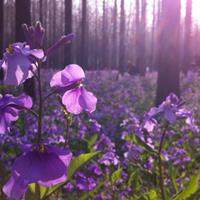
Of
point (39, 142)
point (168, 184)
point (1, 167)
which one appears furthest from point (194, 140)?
point (39, 142)

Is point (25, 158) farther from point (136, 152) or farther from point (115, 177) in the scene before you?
point (136, 152)

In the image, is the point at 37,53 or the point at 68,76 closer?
the point at 37,53

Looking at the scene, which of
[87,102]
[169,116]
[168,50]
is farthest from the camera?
[168,50]

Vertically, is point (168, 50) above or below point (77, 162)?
below

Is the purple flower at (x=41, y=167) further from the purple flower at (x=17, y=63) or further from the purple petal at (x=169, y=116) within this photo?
the purple petal at (x=169, y=116)

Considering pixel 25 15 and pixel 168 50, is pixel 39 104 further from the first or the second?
pixel 168 50

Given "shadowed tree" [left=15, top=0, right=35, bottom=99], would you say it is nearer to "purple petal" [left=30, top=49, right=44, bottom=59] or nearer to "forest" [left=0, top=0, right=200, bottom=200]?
"forest" [left=0, top=0, right=200, bottom=200]

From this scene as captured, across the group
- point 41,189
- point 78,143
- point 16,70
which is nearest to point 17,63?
point 16,70

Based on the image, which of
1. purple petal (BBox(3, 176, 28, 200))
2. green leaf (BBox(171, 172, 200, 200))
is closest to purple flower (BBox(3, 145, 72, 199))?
purple petal (BBox(3, 176, 28, 200))
